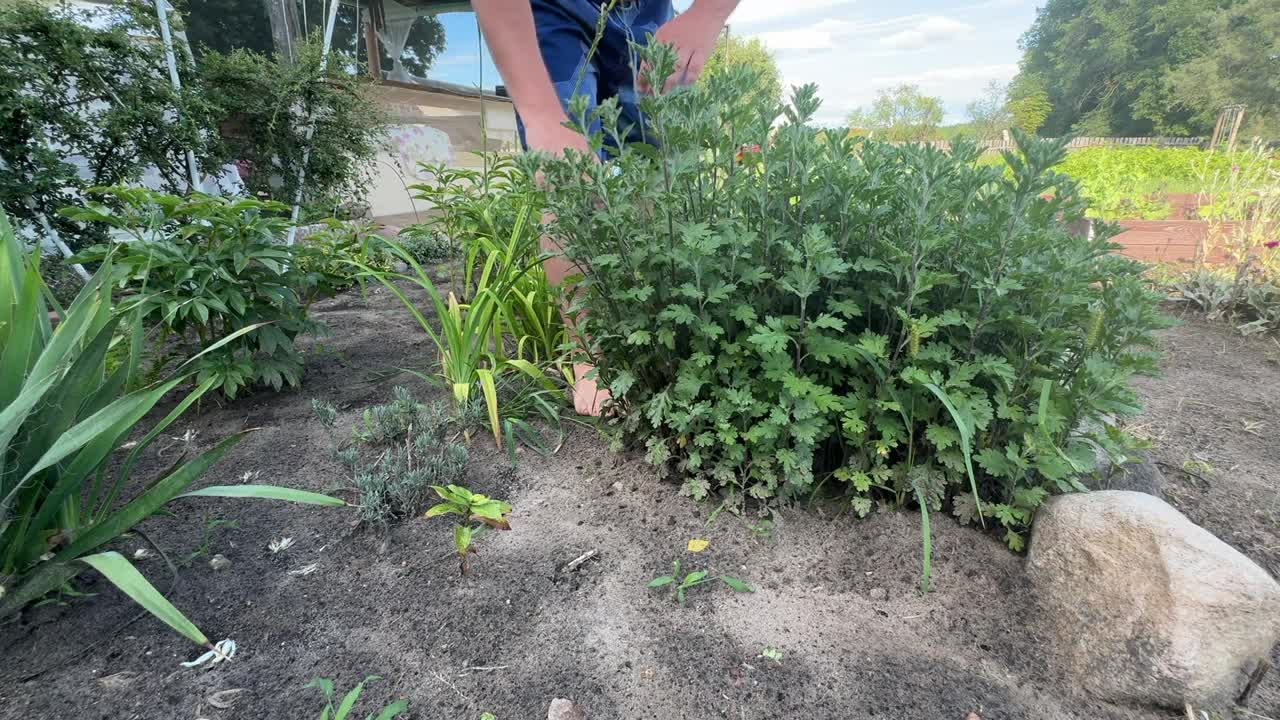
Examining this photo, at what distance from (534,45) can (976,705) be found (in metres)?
1.84

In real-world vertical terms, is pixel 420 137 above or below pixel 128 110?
above

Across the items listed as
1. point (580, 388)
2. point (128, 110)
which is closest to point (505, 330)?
point (580, 388)

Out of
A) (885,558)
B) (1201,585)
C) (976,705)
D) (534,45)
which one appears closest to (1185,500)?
(1201,585)

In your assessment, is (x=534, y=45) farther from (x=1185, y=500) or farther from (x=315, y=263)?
(x=1185, y=500)

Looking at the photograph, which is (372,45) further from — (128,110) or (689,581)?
(689,581)

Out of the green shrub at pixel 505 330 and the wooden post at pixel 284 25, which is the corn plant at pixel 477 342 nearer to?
the green shrub at pixel 505 330

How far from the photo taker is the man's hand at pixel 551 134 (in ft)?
5.50

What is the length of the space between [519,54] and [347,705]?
159 cm

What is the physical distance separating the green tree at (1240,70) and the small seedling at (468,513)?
1531 inches

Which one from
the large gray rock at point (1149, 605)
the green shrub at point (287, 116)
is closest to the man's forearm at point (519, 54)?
the large gray rock at point (1149, 605)

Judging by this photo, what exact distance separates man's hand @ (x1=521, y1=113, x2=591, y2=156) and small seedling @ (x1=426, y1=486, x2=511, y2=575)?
3.23 feet

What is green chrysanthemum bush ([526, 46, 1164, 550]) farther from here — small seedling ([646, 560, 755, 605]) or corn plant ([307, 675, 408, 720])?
corn plant ([307, 675, 408, 720])

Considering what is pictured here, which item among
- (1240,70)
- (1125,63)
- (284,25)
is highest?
(1125,63)

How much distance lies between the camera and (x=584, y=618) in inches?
46.5
